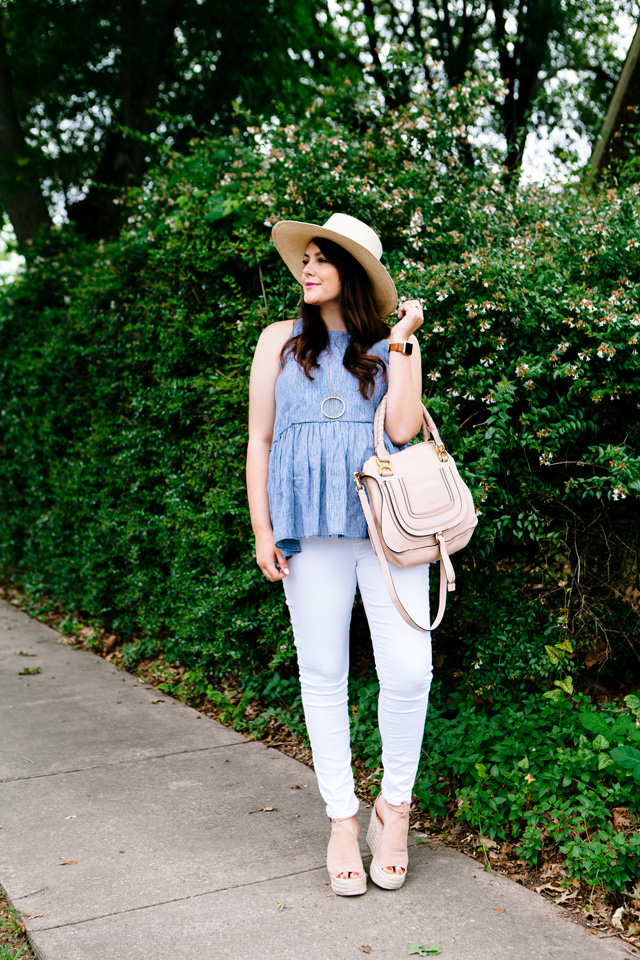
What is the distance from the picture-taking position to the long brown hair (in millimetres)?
2695

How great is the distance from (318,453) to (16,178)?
8393mm

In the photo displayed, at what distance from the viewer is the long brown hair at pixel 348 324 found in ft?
8.84

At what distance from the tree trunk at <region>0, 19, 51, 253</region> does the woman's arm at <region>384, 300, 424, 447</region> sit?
7934mm

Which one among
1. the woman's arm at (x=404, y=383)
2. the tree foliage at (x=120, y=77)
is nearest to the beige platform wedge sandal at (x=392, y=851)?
the woman's arm at (x=404, y=383)

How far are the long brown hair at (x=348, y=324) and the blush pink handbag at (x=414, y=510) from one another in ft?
1.11

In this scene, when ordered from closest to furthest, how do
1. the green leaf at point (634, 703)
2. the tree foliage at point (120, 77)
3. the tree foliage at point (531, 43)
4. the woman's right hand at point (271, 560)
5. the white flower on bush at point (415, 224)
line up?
1. the woman's right hand at point (271, 560)
2. the green leaf at point (634, 703)
3. the white flower on bush at point (415, 224)
4. the tree foliage at point (120, 77)
5. the tree foliage at point (531, 43)

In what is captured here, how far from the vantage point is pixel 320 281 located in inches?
106

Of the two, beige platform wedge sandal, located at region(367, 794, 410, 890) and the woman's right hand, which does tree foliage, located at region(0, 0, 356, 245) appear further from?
beige platform wedge sandal, located at region(367, 794, 410, 890)

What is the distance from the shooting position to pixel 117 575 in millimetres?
5816

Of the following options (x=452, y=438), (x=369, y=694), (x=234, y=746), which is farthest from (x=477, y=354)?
(x=234, y=746)

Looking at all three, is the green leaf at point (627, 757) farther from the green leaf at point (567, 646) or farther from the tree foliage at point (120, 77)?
the tree foliage at point (120, 77)

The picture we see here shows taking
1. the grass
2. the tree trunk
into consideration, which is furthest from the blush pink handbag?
the tree trunk

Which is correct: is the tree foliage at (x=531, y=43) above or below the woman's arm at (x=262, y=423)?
above

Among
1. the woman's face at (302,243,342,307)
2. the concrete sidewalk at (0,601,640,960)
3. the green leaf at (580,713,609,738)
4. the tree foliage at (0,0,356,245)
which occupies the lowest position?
the concrete sidewalk at (0,601,640,960)
